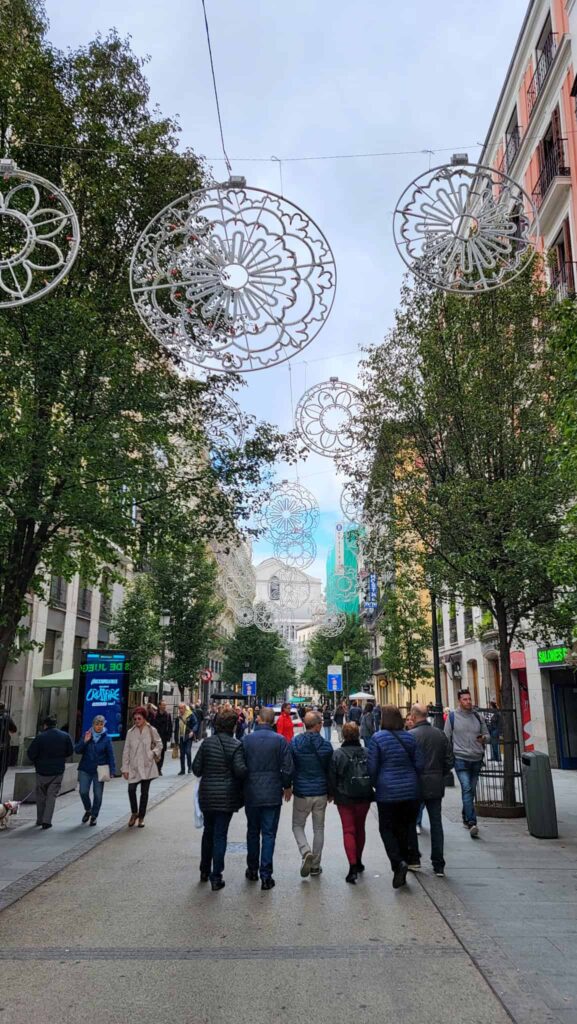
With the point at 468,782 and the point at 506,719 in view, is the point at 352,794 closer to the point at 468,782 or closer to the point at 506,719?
the point at 468,782

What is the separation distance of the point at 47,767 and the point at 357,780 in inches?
228

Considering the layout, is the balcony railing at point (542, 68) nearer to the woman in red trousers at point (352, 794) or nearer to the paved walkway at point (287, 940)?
the woman in red trousers at point (352, 794)

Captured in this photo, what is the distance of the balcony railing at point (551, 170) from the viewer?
65.9 feet

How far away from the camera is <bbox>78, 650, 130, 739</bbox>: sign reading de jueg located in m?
17.8

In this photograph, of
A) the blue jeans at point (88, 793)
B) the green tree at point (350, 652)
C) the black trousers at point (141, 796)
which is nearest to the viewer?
the black trousers at point (141, 796)

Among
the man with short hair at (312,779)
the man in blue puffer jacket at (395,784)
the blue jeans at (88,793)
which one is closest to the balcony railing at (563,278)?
the man in blue puffer jacket at (395,784)

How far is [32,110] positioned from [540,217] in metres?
14.3

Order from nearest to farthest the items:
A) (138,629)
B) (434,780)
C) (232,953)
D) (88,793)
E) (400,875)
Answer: (232,953)
(400,875)
(434,780)
(88,793)
(138,629)

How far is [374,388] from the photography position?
15703mm

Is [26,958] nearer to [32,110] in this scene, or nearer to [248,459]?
[248,459]

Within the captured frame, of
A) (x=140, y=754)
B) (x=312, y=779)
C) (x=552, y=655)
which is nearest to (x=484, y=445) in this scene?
(x=312, y=779)

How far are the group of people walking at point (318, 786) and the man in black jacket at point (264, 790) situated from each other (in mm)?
10

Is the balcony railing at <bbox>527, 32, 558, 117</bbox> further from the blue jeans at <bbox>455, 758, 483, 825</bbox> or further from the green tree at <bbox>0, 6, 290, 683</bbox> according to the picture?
the blue jeans at <bbox>455, 758, 483, 825</bbox>

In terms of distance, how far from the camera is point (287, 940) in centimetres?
614
